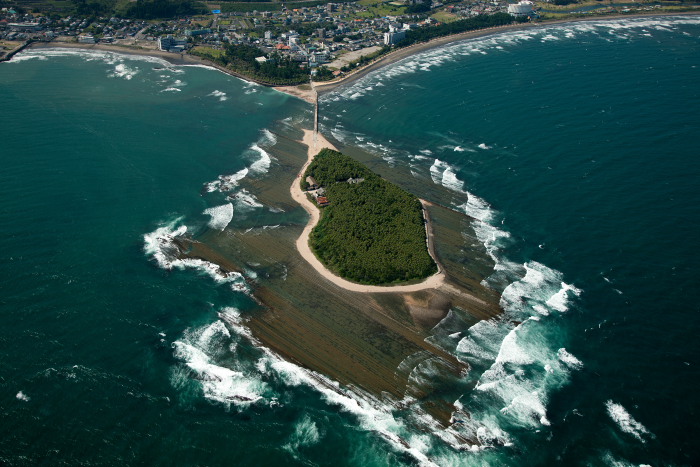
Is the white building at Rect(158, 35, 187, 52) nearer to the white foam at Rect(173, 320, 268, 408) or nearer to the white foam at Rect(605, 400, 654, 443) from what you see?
the white foam at Rect(173, 320, 268, 408)

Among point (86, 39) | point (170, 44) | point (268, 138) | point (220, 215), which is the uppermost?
point (86, 39)

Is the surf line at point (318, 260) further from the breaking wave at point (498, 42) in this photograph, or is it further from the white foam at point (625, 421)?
the breaking wave at point (498, 42)

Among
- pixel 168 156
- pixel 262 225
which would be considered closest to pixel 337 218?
pixel 262 225

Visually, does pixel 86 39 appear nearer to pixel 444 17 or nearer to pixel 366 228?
pixel 444 17

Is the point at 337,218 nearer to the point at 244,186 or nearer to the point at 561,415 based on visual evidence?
the point at 244,186

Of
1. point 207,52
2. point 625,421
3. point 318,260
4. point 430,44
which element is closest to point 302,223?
point 318,260

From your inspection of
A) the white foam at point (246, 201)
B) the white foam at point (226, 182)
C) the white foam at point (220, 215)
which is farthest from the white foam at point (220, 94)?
the white foam at point (220, 215)

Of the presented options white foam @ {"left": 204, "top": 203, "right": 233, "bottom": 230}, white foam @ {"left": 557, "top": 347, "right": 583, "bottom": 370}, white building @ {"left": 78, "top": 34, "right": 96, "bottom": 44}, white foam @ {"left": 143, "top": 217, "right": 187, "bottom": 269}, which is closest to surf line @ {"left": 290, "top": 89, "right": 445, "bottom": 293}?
white foam @ {"left": 204, "top": 203, "right": 233, "bottom": 230}
